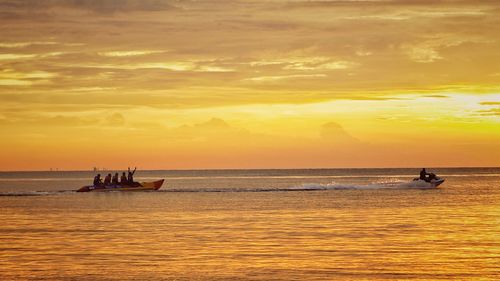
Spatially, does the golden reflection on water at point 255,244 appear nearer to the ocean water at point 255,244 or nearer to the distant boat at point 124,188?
the ocean water at point 255,244

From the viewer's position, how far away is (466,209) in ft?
159

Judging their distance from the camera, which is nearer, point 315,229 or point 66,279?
point 66,279

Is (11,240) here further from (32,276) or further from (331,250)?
(331,250)

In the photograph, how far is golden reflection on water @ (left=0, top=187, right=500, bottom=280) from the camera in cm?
2323

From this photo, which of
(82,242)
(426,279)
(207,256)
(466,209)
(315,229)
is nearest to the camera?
(426,279)

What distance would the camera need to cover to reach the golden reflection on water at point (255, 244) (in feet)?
76.2

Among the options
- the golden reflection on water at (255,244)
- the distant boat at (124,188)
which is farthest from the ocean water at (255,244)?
the distant boat at (124,188)

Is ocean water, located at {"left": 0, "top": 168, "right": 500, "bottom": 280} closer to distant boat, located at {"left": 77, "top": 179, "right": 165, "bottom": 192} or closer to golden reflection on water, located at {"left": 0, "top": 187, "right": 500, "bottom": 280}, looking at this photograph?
golden reflection on water, located at {"left": 0, "top": 187, "right": 500, "bottom": 280}

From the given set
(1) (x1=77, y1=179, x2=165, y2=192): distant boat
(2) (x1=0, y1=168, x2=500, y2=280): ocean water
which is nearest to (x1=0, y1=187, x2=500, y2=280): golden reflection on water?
(2) (x1=0, y1=168, x2=500, y2=280): ocean water

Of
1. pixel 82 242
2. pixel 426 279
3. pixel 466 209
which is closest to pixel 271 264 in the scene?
pixel 426 279

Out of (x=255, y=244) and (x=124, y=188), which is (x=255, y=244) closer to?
(x=255, y=244)

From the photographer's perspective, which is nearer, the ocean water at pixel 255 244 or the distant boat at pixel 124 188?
the ocean water at pixel 255 244

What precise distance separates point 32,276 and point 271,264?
7460mm

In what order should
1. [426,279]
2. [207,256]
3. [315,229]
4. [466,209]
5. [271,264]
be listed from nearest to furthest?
[426,279] < [271,264] < [207,256] < [315,229] < [466,209]
